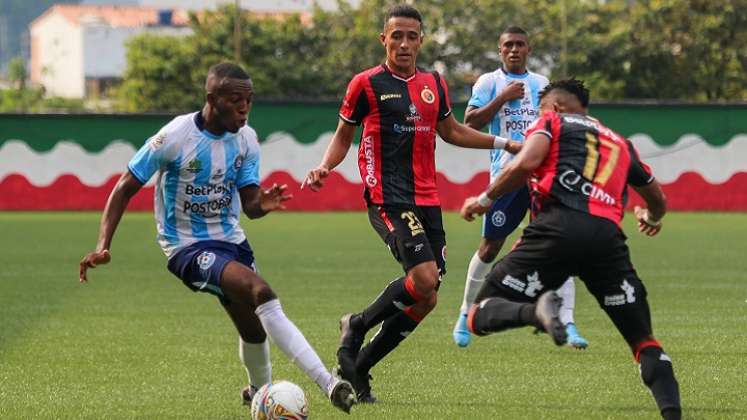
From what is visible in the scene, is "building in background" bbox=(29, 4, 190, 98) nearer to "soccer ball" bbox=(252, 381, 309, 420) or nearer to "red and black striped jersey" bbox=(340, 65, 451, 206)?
"red and black striped jersey" bbox=(340, 65, 451, 206)

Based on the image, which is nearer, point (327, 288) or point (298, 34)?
point (327, 288)

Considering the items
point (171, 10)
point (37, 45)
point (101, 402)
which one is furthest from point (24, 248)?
point (37, 45)

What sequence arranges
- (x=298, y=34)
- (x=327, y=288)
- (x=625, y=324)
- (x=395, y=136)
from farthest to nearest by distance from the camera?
(x=298, y=34) < (x=327, y=288) < (x=395, y=136) < (x=625, y=324)

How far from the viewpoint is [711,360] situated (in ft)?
33.3

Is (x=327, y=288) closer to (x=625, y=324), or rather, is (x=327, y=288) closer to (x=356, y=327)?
(x=356, y=327)

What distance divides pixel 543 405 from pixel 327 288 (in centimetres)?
691

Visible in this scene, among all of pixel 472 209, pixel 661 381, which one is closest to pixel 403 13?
pixel 472 209

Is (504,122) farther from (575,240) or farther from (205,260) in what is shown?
(575,240)

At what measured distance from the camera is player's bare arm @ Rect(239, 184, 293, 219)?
814 centimetres

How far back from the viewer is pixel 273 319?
772 centimetres

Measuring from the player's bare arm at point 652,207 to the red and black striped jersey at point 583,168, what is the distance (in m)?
0.30

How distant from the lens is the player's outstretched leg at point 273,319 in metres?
7.64

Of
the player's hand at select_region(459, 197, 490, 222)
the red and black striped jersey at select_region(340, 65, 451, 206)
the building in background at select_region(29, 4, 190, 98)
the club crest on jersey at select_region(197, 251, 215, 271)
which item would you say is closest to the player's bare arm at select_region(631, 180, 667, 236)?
the player's hand at select_region(459, 197, 490, 222)

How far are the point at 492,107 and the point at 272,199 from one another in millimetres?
3090
